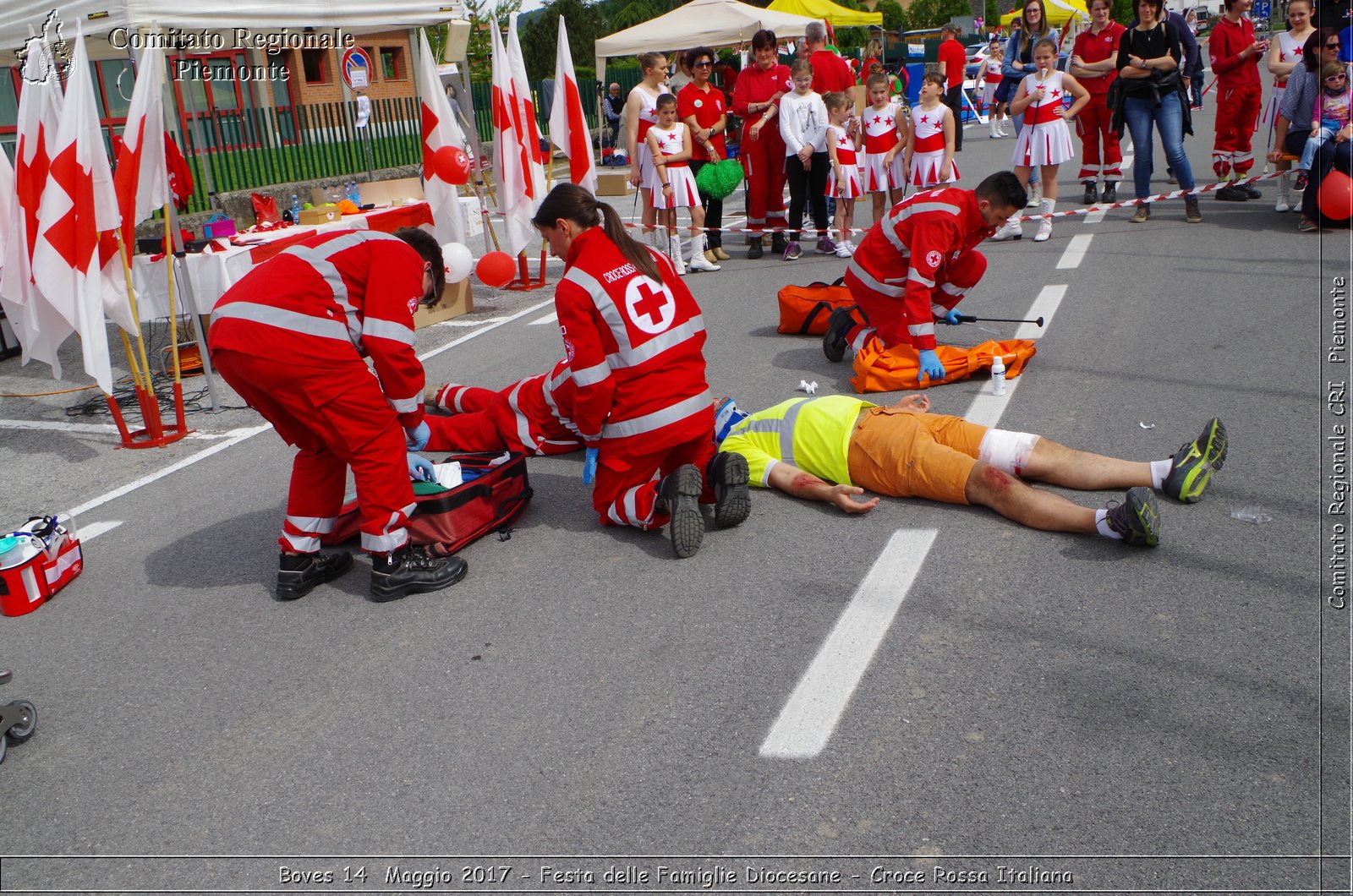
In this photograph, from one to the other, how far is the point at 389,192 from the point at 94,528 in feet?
21.6

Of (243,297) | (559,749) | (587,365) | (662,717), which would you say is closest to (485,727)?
(559,749)

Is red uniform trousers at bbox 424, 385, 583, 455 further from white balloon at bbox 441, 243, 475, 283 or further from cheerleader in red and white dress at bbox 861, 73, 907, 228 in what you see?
cheerleader in red and white dress at bbox 861, 73, 907, 228

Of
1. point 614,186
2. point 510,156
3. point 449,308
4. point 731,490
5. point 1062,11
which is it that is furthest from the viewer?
point 1062,11

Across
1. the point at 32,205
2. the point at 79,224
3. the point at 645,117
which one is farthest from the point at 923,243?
the point at 645,117

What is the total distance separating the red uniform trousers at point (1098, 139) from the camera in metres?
11.7

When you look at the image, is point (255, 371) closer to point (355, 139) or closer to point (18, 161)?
point (18, 161)

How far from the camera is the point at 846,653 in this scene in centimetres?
360

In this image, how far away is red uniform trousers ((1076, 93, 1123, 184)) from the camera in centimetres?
1170

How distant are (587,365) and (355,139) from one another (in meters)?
13.3

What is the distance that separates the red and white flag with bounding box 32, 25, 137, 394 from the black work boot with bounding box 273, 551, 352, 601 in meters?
2.56

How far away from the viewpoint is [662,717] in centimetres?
333

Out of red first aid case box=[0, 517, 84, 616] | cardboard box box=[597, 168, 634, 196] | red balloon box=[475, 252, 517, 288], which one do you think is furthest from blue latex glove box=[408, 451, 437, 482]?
cardboard box box=[597, 168, 634, 196]

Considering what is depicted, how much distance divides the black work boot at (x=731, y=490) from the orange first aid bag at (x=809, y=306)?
3181 millimetres

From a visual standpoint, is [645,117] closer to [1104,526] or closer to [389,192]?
[389,192]
